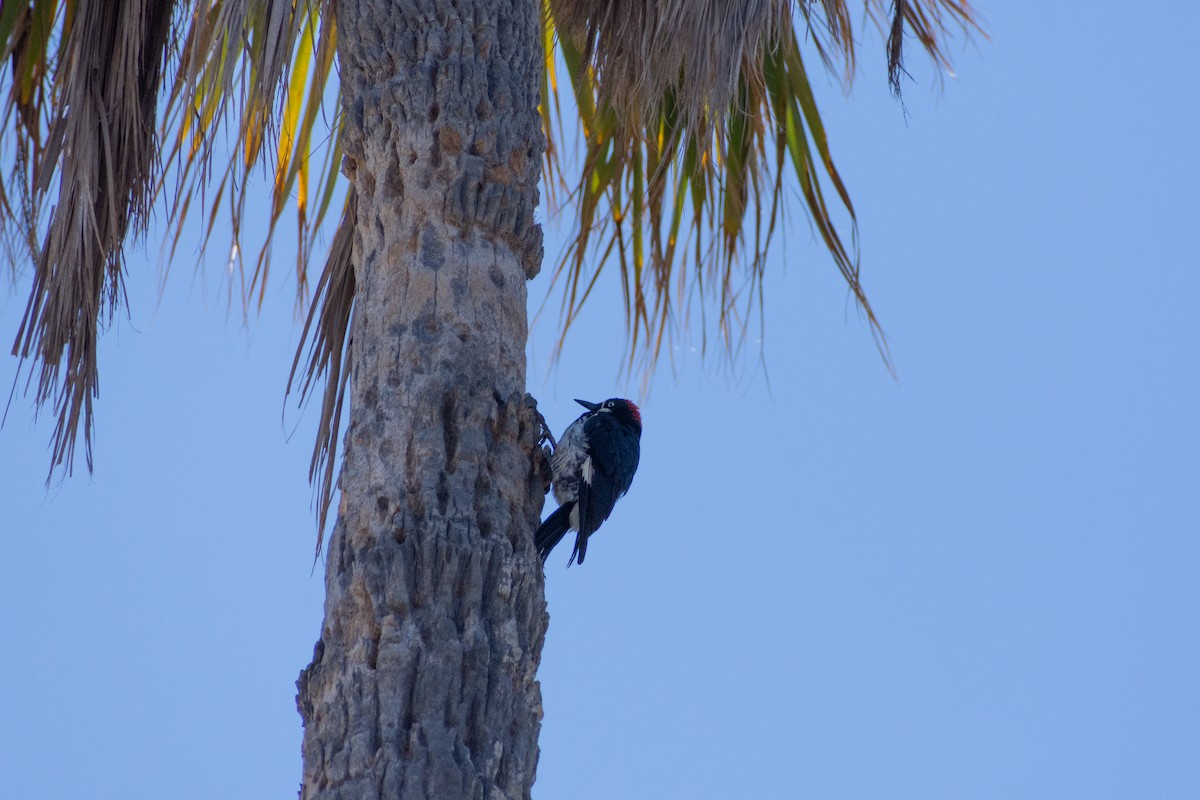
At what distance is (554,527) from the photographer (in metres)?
4.88

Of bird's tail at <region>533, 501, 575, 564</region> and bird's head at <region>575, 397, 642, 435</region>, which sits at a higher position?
bird's head at <region>575, 397, 642, 435</region>

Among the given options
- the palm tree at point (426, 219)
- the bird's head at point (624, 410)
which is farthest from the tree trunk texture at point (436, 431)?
the bird's head at point (624, 410)

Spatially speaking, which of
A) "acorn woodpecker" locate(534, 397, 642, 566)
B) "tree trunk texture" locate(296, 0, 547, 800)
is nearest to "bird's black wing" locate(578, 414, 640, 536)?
"acorn woodpecker" locate(534, 397, 642, 566)

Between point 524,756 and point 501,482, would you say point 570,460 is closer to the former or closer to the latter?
point 501,482

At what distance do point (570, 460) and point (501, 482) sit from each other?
53.3 inches

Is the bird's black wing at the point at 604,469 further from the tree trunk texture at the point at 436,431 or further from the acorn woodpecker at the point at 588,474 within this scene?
the tree trunk texture at the point at 436,431

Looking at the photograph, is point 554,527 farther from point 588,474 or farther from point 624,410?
point 624,410

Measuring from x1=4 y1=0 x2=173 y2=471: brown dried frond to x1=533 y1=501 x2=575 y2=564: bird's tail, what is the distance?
1.37 m

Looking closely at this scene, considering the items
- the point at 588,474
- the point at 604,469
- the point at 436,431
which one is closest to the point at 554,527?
the point at 588,474

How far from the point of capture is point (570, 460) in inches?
198

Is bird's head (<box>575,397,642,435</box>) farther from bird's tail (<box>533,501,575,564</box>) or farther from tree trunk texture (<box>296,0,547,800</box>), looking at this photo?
tree trunk texture (<box>296,0,547,800</box>)

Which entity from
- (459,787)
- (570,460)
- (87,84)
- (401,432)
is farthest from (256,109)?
(459,787)

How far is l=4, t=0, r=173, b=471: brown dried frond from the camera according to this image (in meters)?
4.41

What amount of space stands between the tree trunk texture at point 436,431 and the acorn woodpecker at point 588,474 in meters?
0.86
